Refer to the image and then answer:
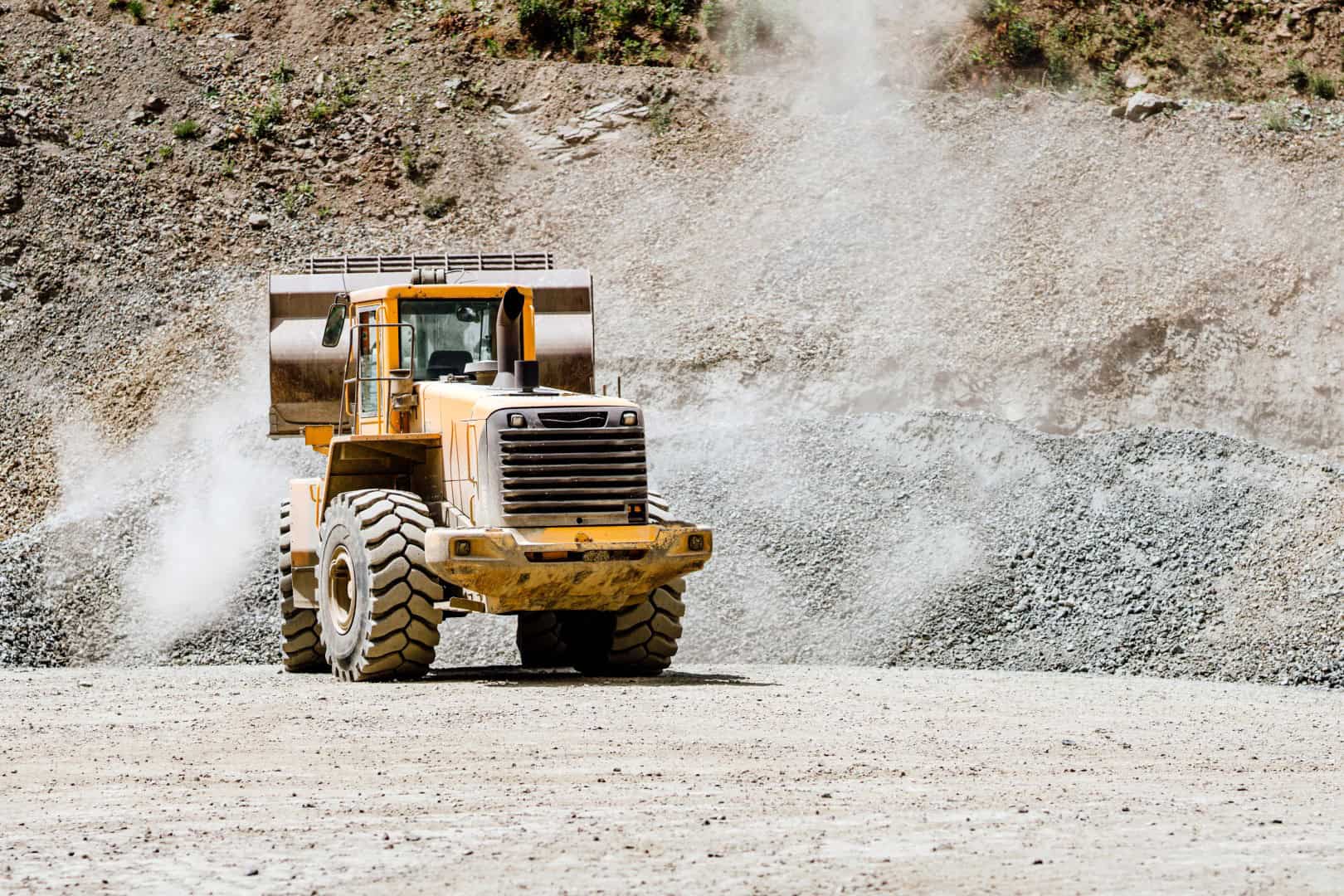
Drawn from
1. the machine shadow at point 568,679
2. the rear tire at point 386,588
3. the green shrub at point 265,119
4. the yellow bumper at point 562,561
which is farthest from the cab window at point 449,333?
the green shrub at point 265,119

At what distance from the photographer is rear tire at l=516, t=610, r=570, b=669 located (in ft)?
47.4

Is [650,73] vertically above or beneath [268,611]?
above

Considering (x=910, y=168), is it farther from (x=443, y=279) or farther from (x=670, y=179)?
(x=443, y=279)

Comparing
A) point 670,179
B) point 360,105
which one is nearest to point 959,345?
point 670,179

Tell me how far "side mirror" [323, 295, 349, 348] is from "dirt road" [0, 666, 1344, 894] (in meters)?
→ 3.01

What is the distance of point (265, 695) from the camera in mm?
12016

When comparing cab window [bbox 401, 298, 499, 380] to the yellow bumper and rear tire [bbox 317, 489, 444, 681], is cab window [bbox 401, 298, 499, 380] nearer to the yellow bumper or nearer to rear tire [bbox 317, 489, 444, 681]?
rear tire [bbox 317, 489, 444, 681]

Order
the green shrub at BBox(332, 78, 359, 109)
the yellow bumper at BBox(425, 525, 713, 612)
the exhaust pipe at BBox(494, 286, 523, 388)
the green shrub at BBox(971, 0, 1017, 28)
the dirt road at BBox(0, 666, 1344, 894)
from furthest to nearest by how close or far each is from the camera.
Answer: the green shrub at BBox(971, 0, 1017, 28) < the green shrub at BBox(332, 78, 359, 109) < the exhaust pipe at BBox(494, 286, 523, 388) < the yellow bumper at BBox(425, 525, 713, 612) < the dirt road at BBox(0, 666, 1344, 894)

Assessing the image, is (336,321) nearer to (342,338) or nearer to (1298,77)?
(342,338)

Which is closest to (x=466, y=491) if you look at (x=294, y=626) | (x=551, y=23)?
(x=294, y=626)

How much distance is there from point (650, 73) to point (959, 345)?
12.3 m

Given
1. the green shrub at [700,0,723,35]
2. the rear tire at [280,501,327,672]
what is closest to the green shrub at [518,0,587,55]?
the green shrub at [700,0,723,35]

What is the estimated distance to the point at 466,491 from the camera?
12562 millimetres

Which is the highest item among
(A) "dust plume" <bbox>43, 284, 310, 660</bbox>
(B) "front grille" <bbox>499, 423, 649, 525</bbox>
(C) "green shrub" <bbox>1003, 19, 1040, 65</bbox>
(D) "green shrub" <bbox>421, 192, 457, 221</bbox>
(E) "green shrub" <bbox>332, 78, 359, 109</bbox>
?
(C) "green shrub" <bbox>1003, 19, 1040, 65</bbox>
